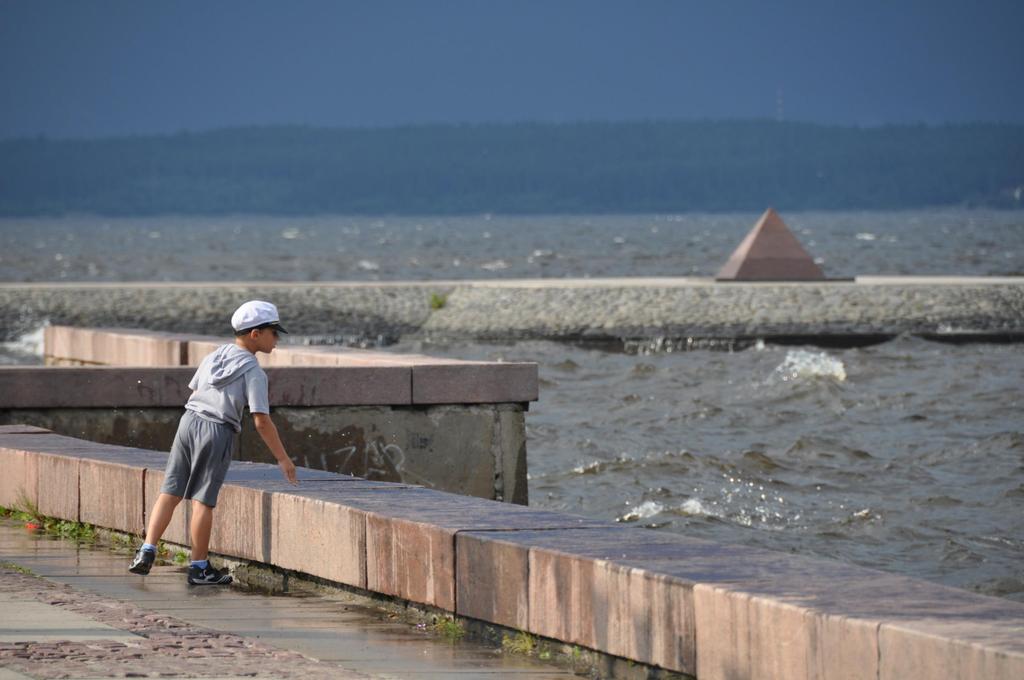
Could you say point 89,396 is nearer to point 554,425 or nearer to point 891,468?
point 891,468

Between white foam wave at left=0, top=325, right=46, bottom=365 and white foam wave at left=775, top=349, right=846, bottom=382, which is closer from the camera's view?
white foam wave at left=775, top=349, right=846, bottom=382

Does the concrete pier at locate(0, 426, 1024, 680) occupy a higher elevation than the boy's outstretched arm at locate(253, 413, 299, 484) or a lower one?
lower

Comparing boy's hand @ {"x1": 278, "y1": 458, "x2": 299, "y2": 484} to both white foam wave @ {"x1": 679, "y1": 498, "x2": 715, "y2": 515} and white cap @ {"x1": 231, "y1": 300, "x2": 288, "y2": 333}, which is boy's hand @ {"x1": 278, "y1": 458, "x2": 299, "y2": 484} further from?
white foam wave @ {"x1": 679, "y1": 498, "x2": 715, "y2": 515}

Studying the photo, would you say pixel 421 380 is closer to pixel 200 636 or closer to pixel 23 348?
pixel 200 636

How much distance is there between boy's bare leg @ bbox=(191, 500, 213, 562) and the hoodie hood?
57cm

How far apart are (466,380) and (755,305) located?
75.4 ft

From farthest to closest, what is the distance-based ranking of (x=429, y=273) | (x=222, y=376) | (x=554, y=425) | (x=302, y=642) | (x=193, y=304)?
(x=429, y=273) → (x=193, y=304) → (x=554, y=425) → (x=222, y=376) → (x=302, y=642)

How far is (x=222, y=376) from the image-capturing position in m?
8.59

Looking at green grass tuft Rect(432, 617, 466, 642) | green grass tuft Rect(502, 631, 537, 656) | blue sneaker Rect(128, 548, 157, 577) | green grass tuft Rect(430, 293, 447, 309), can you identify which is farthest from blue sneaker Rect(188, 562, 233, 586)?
green grass tuft Rect(430, 293, 447, 309)

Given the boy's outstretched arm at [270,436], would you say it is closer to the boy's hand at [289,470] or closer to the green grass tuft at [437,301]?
the boy's hand at [289,470]

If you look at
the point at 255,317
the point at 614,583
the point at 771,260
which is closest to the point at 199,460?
the point at 255,317

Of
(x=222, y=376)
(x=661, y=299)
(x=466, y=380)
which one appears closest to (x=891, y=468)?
(x=466, y=380)

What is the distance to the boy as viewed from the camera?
28.1 ft

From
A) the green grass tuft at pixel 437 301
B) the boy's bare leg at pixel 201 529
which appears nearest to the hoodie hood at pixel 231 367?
the boy's bare leg at pixel 201 529
